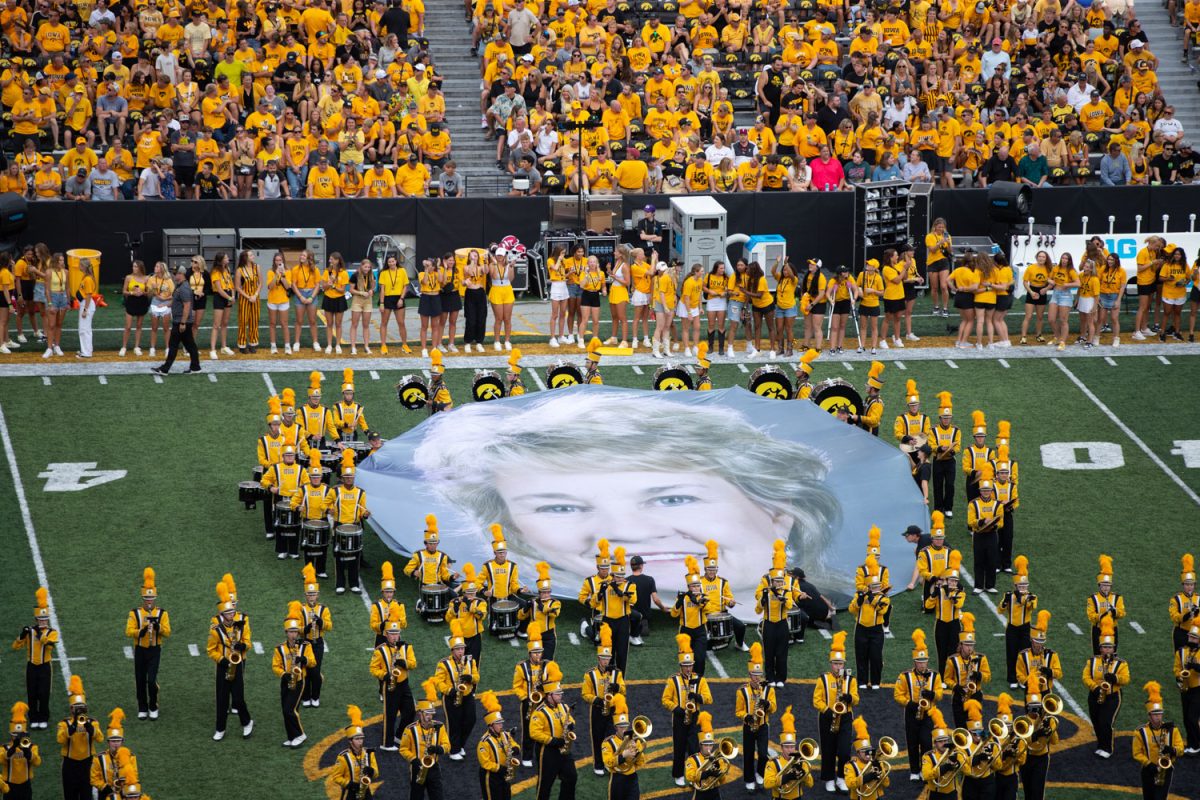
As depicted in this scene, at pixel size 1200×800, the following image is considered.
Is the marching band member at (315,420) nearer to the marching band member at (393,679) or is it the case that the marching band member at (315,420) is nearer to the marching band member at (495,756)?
the marching band member at (393,679)

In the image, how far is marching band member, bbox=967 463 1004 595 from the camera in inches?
802

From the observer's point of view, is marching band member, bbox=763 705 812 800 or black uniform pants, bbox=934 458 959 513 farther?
black uniform pants, bbox=934 458 959 513

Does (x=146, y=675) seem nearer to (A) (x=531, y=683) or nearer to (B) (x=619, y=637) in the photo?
(A) (x=531, y=683)

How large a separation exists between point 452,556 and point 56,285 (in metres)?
9.53

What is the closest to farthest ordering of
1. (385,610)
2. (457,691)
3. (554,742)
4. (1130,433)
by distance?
(554,742) → (457,691) → (385,610) → (1130,433)

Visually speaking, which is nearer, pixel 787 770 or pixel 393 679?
pixel 787 770

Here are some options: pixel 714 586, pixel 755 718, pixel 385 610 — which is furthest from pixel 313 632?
pixel 755 718

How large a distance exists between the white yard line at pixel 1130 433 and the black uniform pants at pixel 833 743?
26.7 ft

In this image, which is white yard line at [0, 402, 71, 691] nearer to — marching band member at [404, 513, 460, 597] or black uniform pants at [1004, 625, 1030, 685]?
marching band member at [404, 513, 460, 597]

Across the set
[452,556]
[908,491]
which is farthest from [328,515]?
[908,491]

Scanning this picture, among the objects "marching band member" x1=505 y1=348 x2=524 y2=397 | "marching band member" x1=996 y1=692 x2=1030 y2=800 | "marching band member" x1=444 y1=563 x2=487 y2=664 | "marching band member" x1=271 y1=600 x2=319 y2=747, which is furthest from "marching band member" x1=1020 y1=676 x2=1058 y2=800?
"marching band member" x1=505 y1=348 x2=524 y2=397

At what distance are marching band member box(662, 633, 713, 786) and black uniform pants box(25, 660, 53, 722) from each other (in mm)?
5465

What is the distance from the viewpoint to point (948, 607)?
18.8m

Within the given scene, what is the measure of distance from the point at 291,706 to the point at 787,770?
179 inches
